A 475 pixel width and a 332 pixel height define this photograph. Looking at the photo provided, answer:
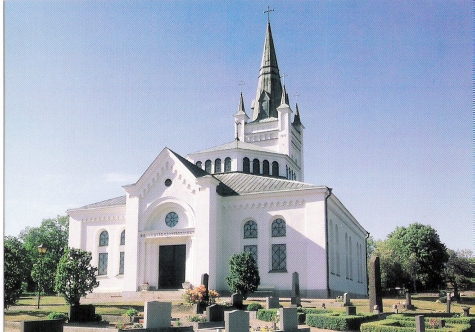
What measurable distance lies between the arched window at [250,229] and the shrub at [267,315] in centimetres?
1289

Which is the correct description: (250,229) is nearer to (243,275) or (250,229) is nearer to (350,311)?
(243,275)

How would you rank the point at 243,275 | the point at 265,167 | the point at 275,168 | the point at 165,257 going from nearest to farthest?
the point at 243,275 → the point at 165,257 → the point at 265,167 → the point at 275,168

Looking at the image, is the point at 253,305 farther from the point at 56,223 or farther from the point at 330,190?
the point at 56,223

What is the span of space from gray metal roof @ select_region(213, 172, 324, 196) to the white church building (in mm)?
79

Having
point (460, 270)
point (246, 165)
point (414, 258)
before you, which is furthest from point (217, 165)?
point (414, 258)

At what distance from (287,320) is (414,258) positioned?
54362mm

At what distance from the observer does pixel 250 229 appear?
125 feet

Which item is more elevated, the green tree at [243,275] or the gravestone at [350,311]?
the green tree at [243,275]

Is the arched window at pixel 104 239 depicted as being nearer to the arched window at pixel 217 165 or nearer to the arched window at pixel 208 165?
the arched window at pixel 208 165

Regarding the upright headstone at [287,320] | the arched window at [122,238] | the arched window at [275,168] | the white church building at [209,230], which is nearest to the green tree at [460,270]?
the white church building at [209,230]

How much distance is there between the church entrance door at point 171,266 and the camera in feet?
123

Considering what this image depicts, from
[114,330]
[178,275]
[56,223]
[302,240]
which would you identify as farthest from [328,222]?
[56,223]

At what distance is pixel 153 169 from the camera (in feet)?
128

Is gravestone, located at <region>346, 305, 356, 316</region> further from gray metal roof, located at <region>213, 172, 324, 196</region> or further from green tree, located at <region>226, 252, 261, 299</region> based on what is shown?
gray metal roof, located at <region>213, 172, 324, 196</region>
